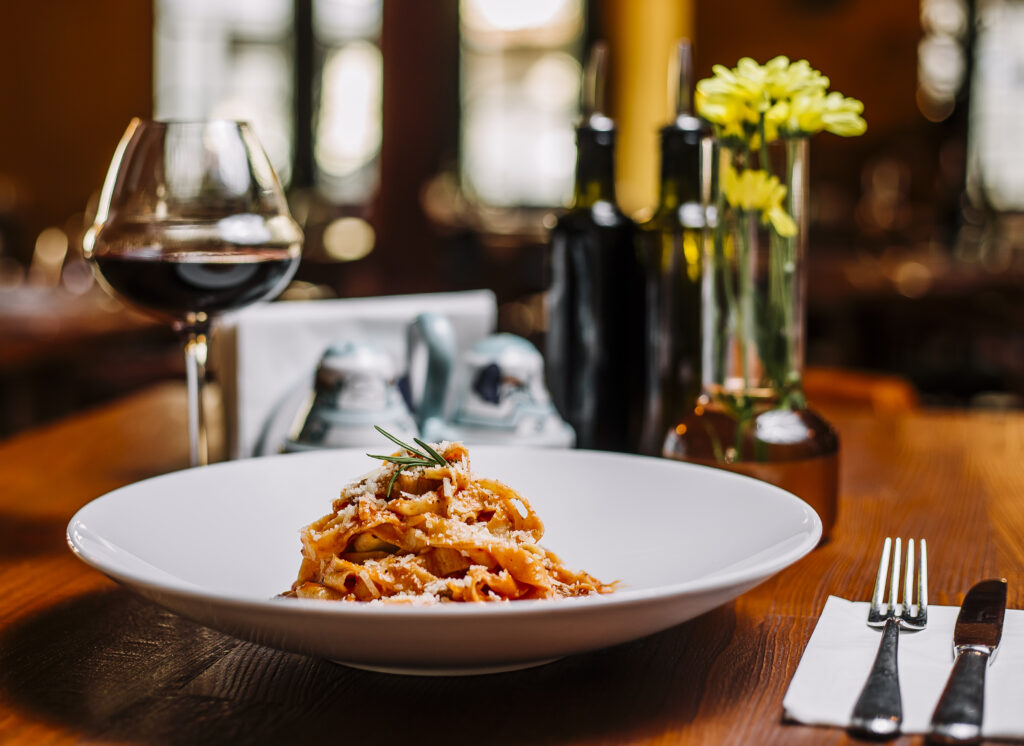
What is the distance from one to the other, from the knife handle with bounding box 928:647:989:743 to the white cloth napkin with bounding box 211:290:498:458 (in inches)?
22.7

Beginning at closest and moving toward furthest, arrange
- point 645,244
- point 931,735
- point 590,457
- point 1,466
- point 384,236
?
1. point 931,735
2. point 590,457
3. point 645,244
4. point 1,466
5. point 384,236

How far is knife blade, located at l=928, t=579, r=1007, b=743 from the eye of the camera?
1.63ft

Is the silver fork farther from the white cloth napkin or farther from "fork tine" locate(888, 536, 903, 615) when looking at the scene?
the white cloth napkin

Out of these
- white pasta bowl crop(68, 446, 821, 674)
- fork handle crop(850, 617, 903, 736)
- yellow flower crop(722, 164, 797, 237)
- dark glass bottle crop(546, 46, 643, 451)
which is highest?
yellow flower crop(722, 164, 797, 237)

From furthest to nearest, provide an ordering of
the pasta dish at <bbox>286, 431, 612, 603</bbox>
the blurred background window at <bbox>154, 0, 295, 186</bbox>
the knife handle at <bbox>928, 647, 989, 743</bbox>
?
1. the blurred background window at <bbox>154, 0, 295, 186</bbox>
2. the pasta dish at <bbox>286, 431, 612, 603</bbox>
3. the knife handle at <bbox>928, 647, 989, 743</bbox>

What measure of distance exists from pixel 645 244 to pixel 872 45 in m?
6.36

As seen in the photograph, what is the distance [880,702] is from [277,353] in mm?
702

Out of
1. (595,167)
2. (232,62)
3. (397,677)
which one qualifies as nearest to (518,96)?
(232,62)

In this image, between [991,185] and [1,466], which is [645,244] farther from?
[991,185]

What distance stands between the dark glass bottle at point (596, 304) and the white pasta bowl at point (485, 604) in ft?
0.77

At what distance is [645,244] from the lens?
1.07 m

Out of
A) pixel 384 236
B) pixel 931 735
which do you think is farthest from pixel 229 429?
pixel 384 236

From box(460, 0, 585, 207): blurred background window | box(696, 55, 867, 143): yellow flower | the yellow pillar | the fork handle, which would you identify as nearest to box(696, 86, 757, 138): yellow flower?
box(696, 55, 867, 143): yellow flower

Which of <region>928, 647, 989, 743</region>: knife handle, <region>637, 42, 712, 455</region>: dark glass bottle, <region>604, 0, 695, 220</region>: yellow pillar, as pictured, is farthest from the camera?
<region>604, 0, 695, 220</region>: yellow pillar
